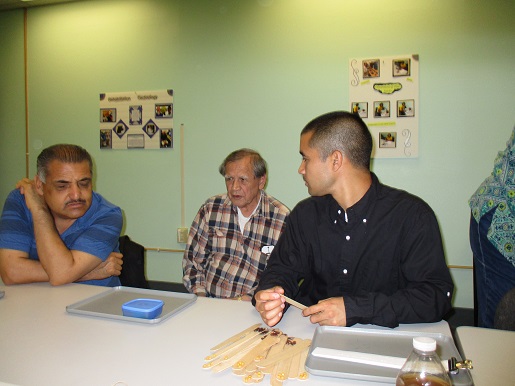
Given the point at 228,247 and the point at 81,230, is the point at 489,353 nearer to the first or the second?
the point at 228,247

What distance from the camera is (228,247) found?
2.39m

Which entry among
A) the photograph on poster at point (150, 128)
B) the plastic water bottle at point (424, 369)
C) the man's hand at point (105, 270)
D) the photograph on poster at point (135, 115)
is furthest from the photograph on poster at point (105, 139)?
the plastic water bottle at point (424, 369)

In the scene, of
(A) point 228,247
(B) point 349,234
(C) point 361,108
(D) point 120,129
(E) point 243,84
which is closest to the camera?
(B) point 349,234

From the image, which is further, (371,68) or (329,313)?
(371,68)

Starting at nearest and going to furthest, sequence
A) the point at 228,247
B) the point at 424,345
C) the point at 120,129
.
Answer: the point at 424,345 < the point at 228,247 < the point at 120,129

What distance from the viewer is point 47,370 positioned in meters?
1.00

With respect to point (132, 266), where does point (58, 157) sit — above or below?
above

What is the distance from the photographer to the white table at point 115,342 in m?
0.97

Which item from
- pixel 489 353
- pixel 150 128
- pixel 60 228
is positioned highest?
pixel 150 128

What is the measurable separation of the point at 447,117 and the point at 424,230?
5.62ft

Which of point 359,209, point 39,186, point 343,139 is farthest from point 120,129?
point 359,209

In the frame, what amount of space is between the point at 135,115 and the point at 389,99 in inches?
86.3

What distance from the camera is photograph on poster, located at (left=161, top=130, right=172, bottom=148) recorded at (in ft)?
11.5

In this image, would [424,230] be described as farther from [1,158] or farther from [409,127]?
[1,158]
